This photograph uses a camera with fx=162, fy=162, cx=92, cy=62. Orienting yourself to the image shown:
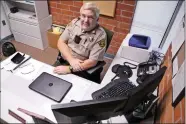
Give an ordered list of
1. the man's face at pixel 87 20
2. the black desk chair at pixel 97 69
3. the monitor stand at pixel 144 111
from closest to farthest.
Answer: the monitor stand at pixel 144 111 → the man's face at pixel 87 20 → the black desk chair at pixel 97 69

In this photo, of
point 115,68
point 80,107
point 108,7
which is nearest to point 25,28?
point 108,7

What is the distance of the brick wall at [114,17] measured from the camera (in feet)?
7.61

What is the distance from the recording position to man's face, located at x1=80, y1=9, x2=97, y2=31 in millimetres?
1559

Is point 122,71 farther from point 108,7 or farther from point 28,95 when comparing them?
point 108,7

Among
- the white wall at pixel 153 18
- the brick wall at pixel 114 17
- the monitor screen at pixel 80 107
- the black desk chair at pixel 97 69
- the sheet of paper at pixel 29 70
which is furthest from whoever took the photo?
the brick wall at pixel 114 17

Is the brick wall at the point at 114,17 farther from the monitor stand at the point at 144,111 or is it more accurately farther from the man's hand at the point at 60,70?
the monitor stand at the point at 144,111

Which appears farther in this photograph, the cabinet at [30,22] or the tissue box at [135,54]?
the cabinet at [30,22]

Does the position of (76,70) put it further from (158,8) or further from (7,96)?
(158,8)

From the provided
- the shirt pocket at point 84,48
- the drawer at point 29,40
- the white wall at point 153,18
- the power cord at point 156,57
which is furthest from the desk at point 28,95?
the drawer at point 29,40

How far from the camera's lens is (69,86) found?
1354 mm

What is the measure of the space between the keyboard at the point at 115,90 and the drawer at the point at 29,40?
6.28 ft

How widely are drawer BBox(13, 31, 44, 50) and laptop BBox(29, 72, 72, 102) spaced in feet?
5.26

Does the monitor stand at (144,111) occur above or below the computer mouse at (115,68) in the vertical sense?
Answer: below

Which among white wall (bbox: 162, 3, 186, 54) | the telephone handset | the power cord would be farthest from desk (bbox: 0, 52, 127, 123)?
white wall (bbox: 162, 3, 186, 54)
